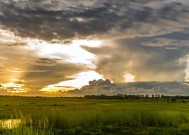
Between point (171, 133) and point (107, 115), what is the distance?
286 inches

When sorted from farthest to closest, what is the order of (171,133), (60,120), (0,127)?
(60,120) < (171,133) < (0,127)

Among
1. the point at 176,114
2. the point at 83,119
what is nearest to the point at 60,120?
the point at 83,119

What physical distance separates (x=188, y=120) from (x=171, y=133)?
416 inches

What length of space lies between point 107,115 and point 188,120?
8634mm

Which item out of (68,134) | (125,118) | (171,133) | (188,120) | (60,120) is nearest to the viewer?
(68,134)

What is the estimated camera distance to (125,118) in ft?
90.0

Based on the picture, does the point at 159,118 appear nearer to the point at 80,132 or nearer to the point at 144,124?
the point at 144,124

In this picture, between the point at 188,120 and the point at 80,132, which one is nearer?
the point at 80,132

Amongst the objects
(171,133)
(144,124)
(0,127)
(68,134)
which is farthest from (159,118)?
(0,127)

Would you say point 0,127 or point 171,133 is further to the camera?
point 171,133

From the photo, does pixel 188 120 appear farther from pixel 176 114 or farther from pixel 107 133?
pixel 107 133

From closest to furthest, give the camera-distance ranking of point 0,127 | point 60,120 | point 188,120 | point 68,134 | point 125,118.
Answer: point 0,127 → point 68,134 → point 60,120 → point 125,118 → point 188,120

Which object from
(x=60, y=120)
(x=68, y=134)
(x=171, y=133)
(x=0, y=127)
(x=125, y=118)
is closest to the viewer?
(x=0, y=127)

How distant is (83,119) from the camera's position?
982 inches
